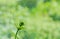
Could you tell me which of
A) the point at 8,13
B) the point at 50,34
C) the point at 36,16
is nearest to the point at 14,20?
the point at 8,13

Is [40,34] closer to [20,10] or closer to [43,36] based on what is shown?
[43,36]

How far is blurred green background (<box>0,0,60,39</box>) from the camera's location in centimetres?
143

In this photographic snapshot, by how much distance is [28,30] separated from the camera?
57.0 inches

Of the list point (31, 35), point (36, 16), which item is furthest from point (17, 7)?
point (31, 35)

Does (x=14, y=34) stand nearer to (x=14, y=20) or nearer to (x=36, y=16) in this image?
(x=14, y=20)

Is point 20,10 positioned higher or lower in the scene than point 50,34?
higher

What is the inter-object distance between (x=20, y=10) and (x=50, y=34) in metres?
0.33

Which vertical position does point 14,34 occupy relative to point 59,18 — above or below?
below

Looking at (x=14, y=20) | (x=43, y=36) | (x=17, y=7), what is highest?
(x=17, y=7)

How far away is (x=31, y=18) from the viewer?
1521 millimetres

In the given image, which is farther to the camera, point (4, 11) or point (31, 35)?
point (4, 11)

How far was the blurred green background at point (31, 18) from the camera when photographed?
1433 mm

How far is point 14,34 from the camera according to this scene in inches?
55.5

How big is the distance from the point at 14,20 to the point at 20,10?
12 centimetres
